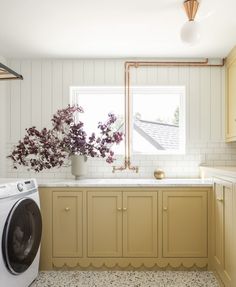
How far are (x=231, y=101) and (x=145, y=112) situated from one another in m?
0.96

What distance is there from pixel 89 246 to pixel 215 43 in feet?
7.67

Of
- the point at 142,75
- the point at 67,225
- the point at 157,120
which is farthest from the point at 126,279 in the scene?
the point at 142,75

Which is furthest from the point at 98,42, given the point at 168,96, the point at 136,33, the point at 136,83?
the point at 168,96

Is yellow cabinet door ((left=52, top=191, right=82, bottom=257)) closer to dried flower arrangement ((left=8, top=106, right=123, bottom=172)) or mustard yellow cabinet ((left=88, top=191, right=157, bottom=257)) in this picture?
mustard yellow cabinet ((left=88, top=191, right=157, bottom=257))

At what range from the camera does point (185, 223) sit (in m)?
2.76

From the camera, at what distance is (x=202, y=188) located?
2.77 meters

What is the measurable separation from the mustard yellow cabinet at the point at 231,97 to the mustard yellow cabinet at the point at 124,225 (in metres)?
1.13

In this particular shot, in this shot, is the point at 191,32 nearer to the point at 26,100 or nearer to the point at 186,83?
the point at 186,83

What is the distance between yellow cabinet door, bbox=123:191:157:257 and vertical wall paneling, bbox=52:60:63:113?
1418 millimetres

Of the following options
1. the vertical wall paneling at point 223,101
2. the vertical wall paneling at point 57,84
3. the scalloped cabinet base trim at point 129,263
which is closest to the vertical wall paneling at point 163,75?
the vertical wall paneling at point 223,101

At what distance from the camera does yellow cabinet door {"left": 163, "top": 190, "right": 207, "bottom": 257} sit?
276 cm

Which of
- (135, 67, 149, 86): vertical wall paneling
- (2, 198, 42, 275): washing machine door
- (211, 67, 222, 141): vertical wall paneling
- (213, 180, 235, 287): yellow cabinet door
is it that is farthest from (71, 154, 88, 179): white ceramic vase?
(211, 67, 222, 141): vertical wall paneling

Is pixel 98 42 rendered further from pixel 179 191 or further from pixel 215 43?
pixel 179 191

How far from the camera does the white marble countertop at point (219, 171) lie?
2221 mm
